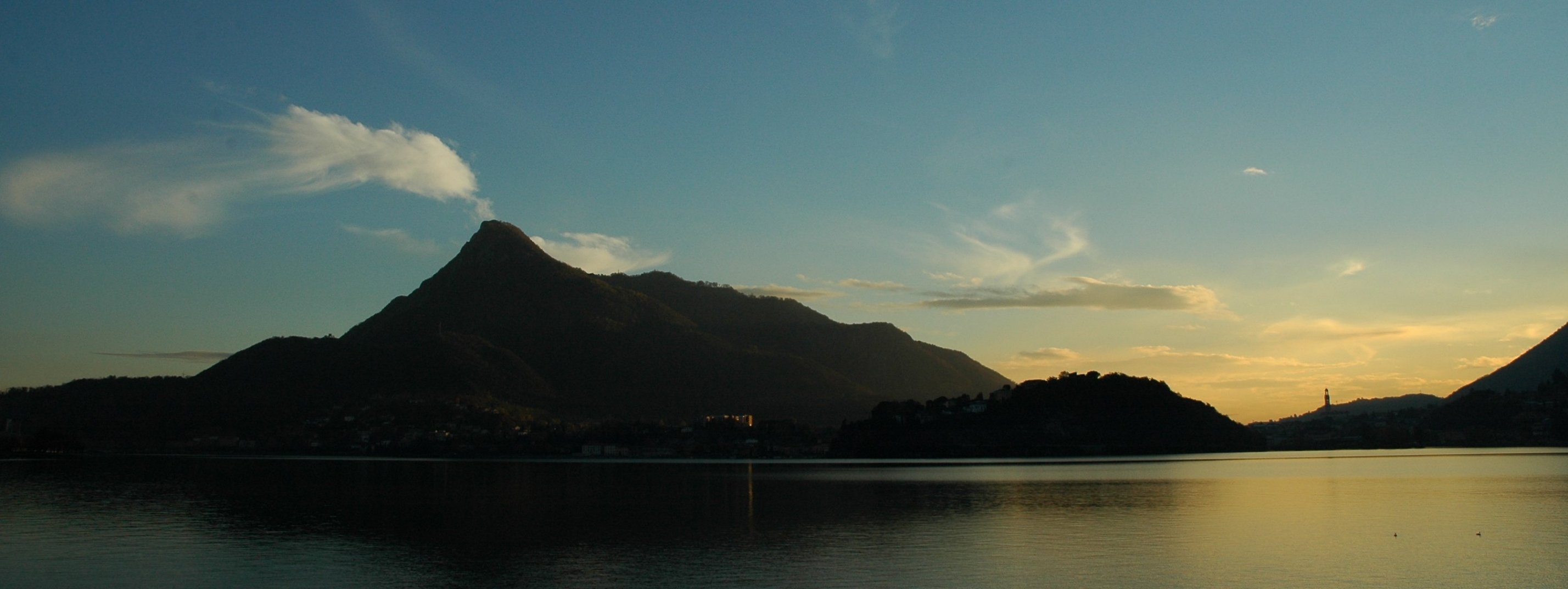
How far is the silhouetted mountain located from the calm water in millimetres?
84031

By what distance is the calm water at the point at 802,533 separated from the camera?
34.8 meters

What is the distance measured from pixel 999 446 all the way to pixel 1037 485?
329ft

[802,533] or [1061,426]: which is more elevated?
[1061,426]

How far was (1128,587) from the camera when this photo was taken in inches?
1257

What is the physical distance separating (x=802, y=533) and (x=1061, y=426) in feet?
475

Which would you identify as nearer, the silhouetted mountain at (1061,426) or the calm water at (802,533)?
the calm water at (802,533)

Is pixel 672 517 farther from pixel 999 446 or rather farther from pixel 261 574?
pixel 999 446

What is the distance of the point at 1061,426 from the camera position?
185 m

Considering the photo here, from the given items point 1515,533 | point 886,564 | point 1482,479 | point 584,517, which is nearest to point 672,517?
point 584,517

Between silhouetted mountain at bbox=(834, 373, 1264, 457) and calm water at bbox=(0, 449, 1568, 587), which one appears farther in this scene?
silhouetted mountain at bbox=(834, 373, 1264, 457)

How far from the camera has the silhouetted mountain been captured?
18450cm

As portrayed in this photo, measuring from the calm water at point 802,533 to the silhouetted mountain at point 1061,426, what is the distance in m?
84.0

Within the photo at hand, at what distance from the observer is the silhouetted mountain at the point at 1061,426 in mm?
184500

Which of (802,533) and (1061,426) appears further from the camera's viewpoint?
(1061,426)
